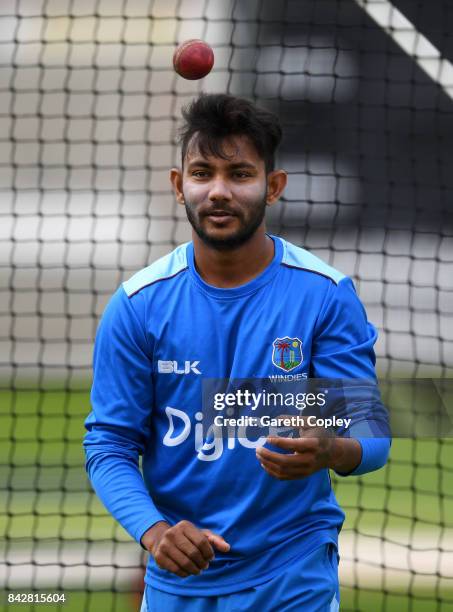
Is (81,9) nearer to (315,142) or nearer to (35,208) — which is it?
(35,208)

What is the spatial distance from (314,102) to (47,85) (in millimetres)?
7059

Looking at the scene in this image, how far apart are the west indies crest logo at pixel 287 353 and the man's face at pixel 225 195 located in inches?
13.1

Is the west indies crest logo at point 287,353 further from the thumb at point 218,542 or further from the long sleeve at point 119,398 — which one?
the thumb at point 218,542

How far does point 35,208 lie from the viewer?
54.0ft

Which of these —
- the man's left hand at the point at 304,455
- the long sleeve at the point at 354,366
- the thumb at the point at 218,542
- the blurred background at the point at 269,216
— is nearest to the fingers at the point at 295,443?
the man's left hand at the point at 304,455

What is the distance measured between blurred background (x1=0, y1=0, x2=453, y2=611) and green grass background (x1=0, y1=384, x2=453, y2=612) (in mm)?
22

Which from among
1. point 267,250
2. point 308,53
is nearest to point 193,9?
point 308,53

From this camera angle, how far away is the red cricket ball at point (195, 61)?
173 inches

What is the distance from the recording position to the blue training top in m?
3.29

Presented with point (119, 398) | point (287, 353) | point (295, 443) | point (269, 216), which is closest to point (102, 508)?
point (269, 216)

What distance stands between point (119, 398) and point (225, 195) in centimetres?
69

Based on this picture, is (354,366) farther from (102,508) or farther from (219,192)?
(102,508)

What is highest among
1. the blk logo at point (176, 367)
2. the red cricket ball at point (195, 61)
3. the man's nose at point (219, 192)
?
the red cricket ball at point (195, 61)

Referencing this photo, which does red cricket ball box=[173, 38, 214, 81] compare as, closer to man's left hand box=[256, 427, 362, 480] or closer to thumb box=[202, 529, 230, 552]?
man's left hand box=[256, 427, 362, 480]
